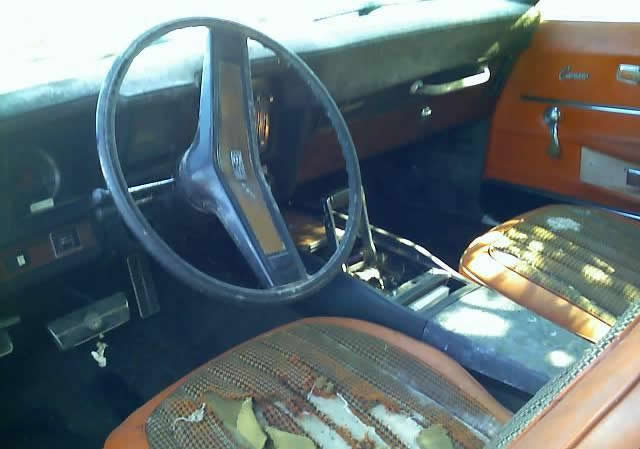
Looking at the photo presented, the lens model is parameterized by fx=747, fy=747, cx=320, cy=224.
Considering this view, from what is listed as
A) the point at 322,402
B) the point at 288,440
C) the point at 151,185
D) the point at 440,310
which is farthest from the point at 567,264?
the point at 151,185

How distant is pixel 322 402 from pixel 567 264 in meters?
0.73

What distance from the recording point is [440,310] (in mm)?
1559

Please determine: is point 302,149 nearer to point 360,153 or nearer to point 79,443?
point 360,153

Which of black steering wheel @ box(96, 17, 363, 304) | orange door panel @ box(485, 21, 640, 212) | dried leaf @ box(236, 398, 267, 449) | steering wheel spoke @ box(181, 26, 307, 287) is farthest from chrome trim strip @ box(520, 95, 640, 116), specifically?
dried leaf @ box(236, 398, 267, 449)

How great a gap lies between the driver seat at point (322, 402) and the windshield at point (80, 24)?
0.64 m

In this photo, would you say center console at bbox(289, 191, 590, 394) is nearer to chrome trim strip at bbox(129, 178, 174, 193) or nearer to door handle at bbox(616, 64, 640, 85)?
chrome trim strip at bbox(129, 178, 174, 193)

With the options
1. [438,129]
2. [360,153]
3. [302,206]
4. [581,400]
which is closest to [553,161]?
[438,129]

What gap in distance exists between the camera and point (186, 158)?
146 centimetres

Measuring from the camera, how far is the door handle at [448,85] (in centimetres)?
219

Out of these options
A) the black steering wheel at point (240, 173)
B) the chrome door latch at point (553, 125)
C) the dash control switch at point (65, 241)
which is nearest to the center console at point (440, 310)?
the black steering wheel at point (240, 173)

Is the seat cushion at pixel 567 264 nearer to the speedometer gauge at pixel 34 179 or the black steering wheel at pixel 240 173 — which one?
the black steering wheel at pixel 240 173

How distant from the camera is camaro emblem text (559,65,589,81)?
7.39 ft

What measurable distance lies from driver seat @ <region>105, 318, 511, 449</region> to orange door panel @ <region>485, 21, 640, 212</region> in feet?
3.79

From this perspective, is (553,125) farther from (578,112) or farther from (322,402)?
(322,402)
